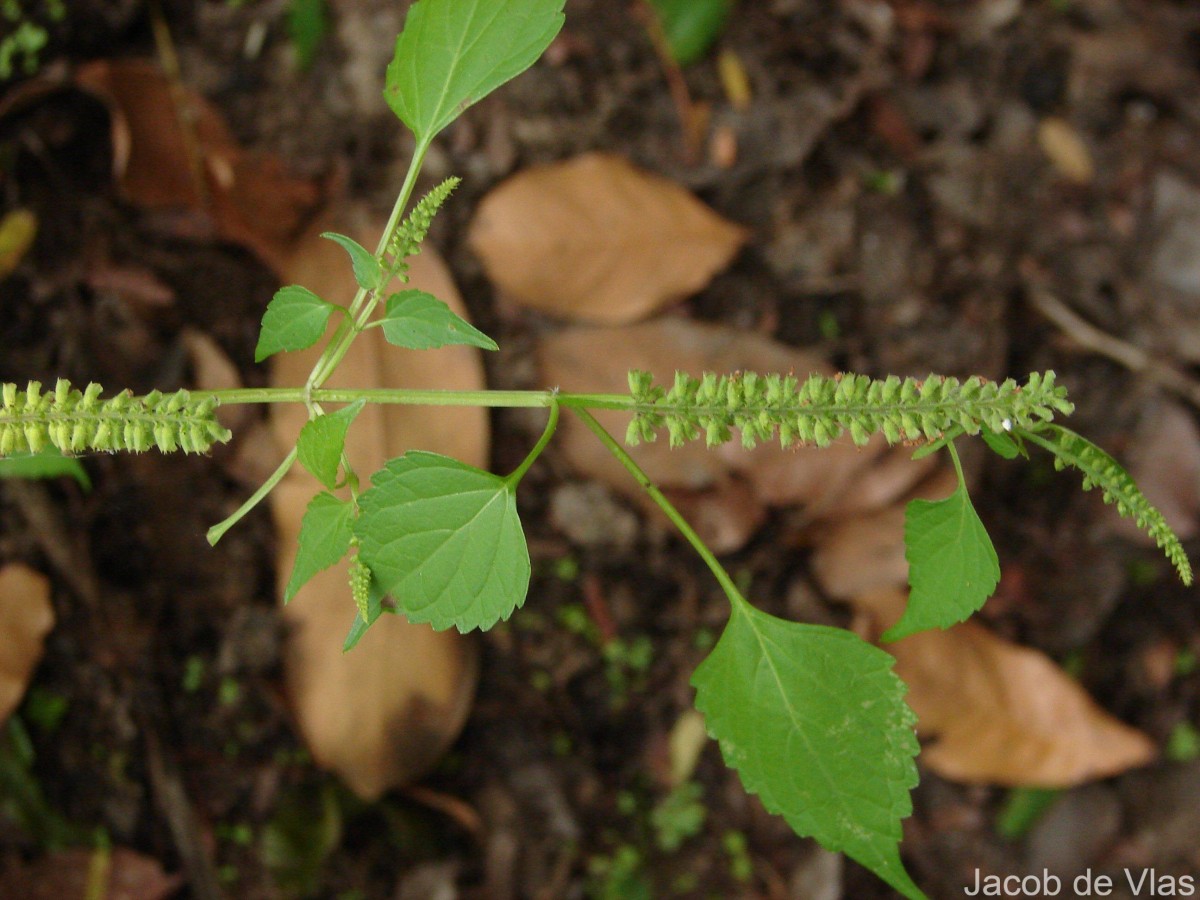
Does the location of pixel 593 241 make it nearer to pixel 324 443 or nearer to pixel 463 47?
pixel 463 47

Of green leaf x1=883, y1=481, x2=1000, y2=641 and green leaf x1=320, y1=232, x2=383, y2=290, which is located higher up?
green leaf x1=320, y1=232, x2=383, y2=290

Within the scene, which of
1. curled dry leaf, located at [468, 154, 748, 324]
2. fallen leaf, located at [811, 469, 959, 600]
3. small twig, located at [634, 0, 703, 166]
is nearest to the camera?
curled dry leaf, located at [468, 154, 748, 324]

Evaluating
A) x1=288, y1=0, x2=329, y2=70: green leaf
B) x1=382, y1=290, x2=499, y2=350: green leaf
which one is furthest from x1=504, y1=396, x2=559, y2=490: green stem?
x1=288, y1=0, x2=329, y2=70: green leaf

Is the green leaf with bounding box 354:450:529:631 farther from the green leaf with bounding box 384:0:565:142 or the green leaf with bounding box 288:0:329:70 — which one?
the green leaf with bounding box 288:0:329:70

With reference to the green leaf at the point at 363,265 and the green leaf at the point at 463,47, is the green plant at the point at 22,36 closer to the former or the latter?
the green leaf at the point at 463,47

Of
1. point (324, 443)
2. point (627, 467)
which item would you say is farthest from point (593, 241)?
point (324, 443)
